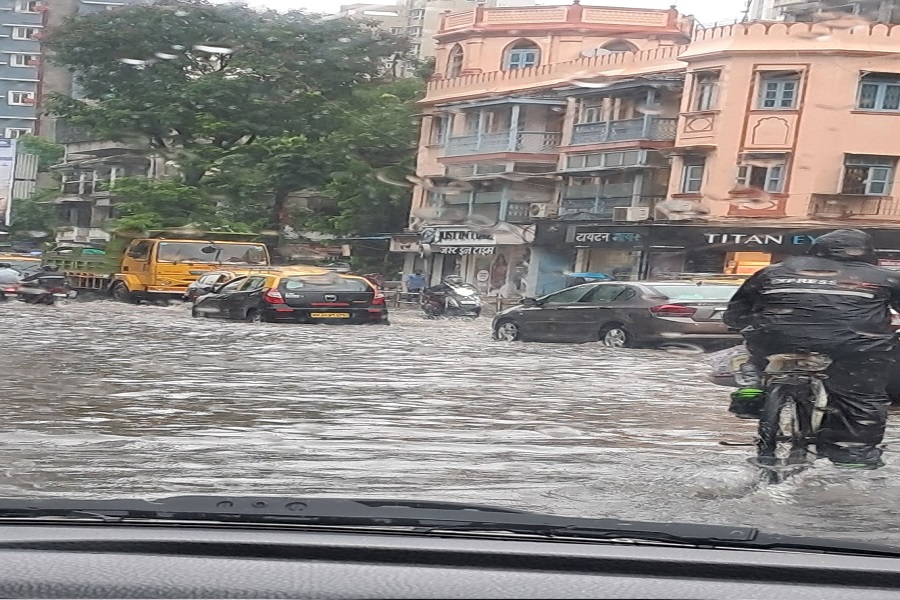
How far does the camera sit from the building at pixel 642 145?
3.10 meters

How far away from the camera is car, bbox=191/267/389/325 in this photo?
345 cm

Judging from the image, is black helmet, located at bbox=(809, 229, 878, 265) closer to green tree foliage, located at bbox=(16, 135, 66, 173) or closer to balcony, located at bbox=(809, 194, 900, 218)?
balcony, located at bbox=(809, 194, 900, 218)

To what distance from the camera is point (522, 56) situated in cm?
324

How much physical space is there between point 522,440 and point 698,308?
2.13 feet

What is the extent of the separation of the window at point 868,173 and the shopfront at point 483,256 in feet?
2.62

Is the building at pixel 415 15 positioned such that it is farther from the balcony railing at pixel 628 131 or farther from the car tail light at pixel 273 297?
the car tail light at pixel 273 297

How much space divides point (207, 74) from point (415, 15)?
556 mm

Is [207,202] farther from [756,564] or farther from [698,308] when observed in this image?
[756,564]

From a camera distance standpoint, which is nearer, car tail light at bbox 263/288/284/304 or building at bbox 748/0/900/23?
building at bbox 748/0/900/23

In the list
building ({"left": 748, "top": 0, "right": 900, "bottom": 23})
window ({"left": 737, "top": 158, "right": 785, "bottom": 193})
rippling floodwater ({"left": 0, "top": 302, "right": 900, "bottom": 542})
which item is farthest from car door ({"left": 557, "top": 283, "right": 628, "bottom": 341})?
building ({"left": 748, "top": 0, "right": 900, "bottom": 23})

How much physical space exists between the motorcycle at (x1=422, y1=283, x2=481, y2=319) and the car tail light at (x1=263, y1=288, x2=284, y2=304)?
397 millimetres

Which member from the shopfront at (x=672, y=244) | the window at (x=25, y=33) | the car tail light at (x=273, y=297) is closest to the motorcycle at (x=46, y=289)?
the car tail light at (x=273, y=297)

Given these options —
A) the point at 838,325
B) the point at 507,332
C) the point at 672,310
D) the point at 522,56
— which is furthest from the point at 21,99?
the point at 838,325

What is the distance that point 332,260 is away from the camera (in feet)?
11.2
